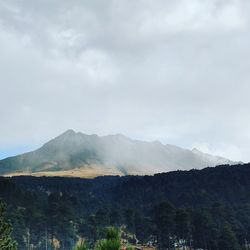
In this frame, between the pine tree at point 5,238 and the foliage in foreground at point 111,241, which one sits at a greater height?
the foliage in foreground at point 111,241

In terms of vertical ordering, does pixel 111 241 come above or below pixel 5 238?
above

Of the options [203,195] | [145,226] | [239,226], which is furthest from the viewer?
[203,195]

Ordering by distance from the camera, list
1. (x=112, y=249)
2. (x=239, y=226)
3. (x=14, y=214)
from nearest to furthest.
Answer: (x=112, y=249) → (x=14, y=214) → (x=239, y=226)

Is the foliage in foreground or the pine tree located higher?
the foliage in foreground

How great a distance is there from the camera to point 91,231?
13325cm

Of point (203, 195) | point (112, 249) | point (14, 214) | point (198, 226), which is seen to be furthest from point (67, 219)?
point (112, 249)

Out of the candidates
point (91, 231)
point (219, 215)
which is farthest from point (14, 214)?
point (219, 215)

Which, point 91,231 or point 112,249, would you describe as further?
point 91,231

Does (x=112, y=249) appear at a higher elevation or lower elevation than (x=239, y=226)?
higher

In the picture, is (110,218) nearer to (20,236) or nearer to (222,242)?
(20,236)

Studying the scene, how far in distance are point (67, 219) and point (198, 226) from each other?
37.7 meters

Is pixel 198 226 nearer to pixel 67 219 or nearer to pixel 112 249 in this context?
pixel 67 219

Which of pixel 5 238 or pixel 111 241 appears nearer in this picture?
pixel 111 241

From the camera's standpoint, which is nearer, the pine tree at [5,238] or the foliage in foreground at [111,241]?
the foliage in foreground at [111,241]
